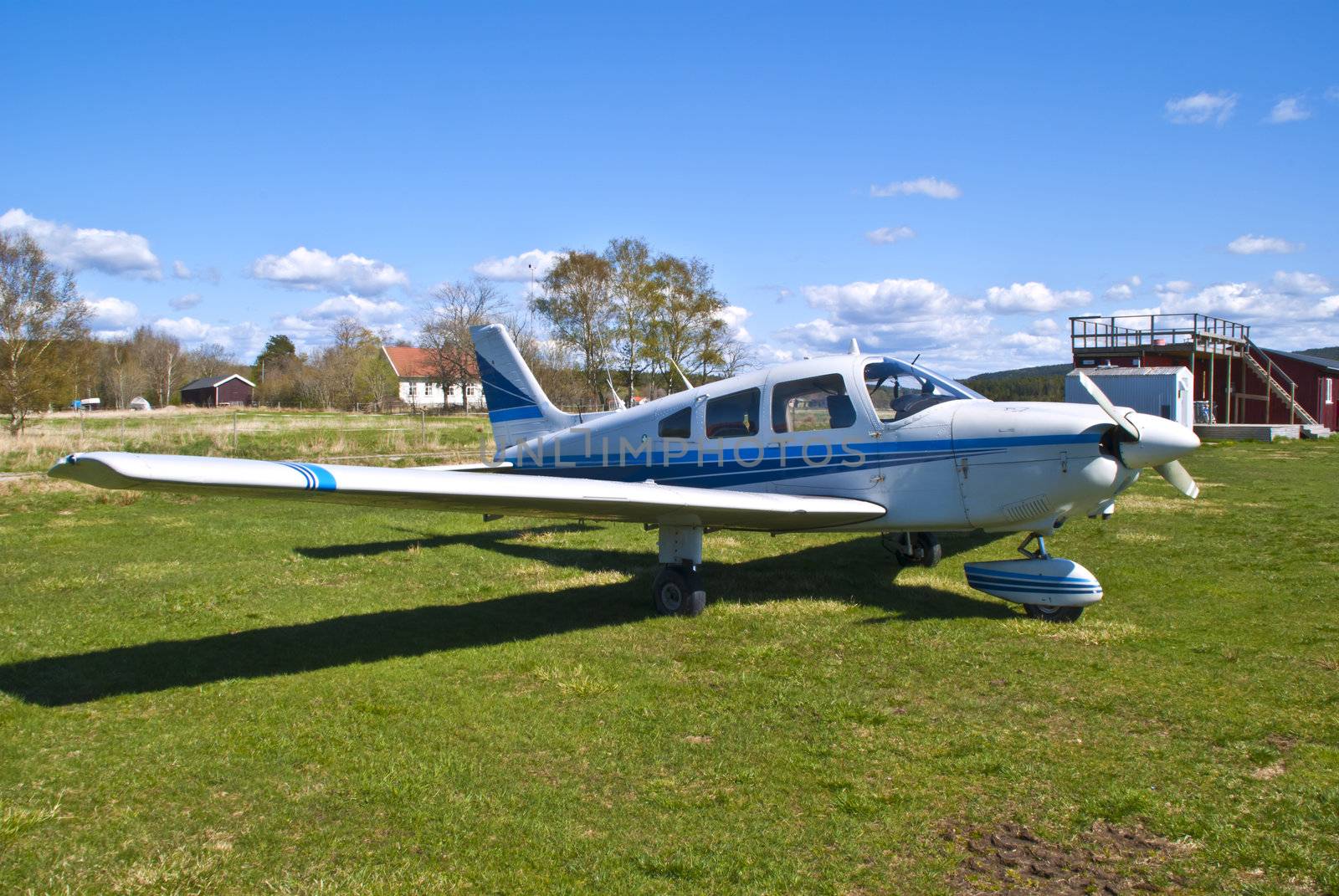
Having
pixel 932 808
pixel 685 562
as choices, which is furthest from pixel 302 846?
pixel 685 562

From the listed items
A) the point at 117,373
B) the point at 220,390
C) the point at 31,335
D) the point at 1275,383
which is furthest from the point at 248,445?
the point at 220,390

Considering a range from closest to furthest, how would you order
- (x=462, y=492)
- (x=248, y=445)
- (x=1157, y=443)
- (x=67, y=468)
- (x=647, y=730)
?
(x=67, y=468) < (x=647, y=730) < (x=462, y=492) < (x=1157, y=443) < (x=248, y=445)

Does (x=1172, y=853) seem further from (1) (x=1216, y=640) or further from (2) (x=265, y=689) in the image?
(2) (x=265, y=689)

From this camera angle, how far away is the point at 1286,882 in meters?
3.46

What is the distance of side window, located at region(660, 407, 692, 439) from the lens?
31.1ft

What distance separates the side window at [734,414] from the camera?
905 cm

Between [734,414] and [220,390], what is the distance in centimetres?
10620

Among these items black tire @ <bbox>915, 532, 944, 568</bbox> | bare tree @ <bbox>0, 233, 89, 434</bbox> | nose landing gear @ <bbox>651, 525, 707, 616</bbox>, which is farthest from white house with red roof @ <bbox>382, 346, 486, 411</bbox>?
nose landing gear @ <bbox>651, 525, 707, 616</bbox>

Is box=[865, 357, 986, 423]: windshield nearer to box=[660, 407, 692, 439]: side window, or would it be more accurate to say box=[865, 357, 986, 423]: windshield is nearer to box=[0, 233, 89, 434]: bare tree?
box=[660, 407, 692, 439]: side window

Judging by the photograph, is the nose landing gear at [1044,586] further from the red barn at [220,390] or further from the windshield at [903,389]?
the red barn at [220,390]

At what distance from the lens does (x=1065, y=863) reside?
3.69m

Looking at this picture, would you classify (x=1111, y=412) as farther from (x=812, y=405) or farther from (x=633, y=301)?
(x=633, y=301)

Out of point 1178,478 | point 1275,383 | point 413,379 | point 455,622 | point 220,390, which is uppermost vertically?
point 413,379

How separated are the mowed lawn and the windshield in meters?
1.89
